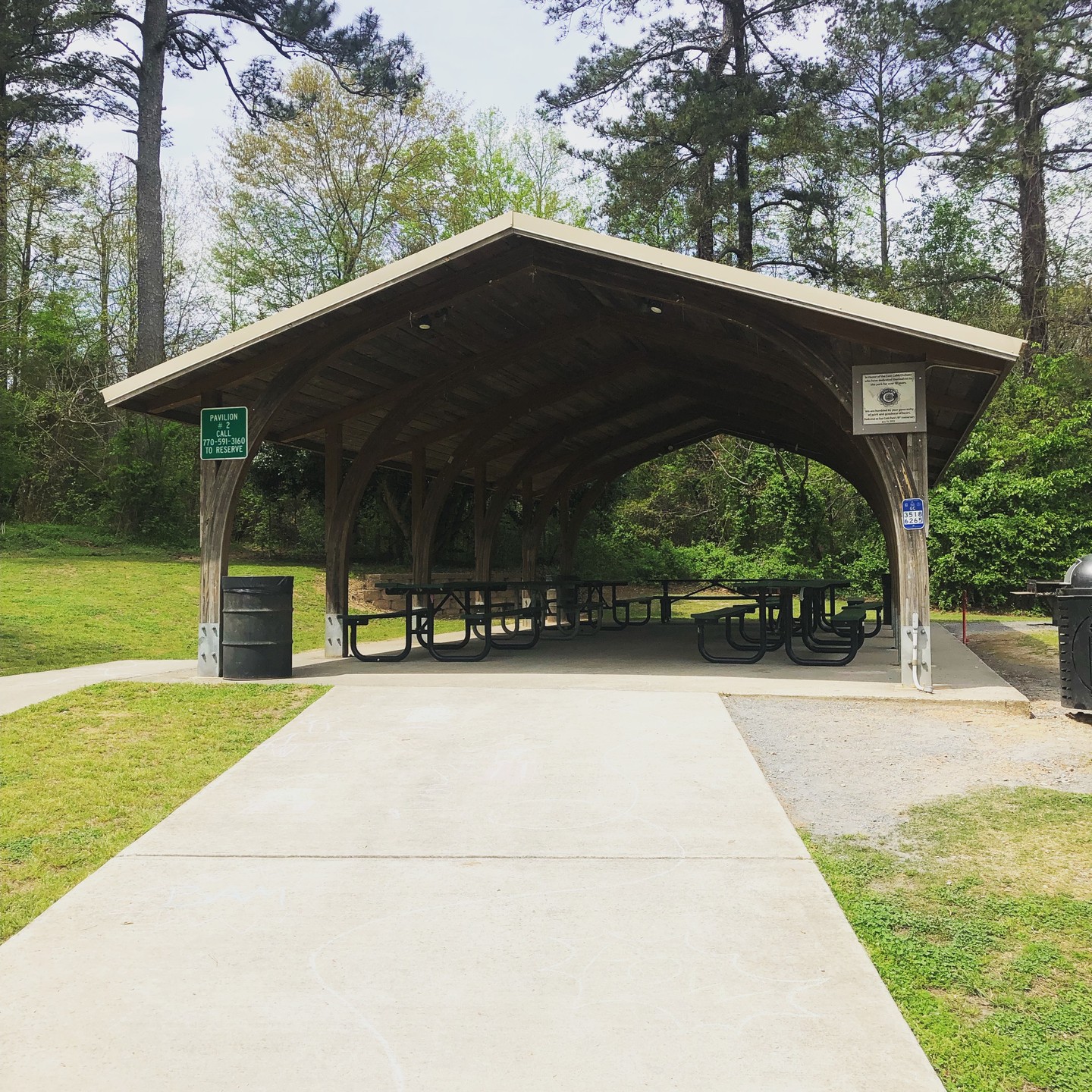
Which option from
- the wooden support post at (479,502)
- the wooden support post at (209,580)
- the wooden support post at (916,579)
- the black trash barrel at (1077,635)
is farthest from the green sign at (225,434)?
the black trash barrel at (1077,635)

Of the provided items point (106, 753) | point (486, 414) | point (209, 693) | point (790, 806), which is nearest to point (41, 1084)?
point (790, 806)

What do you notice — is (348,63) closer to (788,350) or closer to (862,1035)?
(788,350)

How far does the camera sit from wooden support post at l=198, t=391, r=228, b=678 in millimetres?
9211

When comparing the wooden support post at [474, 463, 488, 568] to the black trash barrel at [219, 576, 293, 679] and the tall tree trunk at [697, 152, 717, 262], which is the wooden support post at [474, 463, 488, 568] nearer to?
the black trash barrel at [219, 576, 293, 679]

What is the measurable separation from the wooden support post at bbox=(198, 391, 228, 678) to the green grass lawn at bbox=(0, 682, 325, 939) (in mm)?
688

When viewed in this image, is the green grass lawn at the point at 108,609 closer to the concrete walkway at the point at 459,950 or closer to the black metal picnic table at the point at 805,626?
the black metal picnic table at the point at 805,626

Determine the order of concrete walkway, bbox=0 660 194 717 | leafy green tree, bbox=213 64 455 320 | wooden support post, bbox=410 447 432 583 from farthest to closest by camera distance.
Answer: leafy green tree, bbox=213 64 455 320
wooden support post, bbox=410 447 432 583
concrete walkway, bbox=0 660 194 717

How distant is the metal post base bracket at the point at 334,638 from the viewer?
1144cm

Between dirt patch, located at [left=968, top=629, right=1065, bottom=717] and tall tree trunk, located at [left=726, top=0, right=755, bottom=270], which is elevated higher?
tall tree trunk, located at [left=726, top=0, right=755, bottom=270]

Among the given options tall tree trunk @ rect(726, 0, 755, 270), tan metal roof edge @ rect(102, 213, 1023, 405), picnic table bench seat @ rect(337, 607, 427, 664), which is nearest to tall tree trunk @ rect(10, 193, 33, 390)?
picnic table bench seat @ rect(337, 607, 427, 664)

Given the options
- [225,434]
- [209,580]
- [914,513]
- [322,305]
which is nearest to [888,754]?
[914,513]

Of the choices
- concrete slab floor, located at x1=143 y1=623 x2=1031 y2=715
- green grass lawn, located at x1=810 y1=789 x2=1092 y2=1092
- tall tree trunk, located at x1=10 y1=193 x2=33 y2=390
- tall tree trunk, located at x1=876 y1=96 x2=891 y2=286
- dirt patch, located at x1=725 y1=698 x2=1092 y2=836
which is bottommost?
green grass lawn, located at x1=810 y1=789 x2=1092 y2=1092

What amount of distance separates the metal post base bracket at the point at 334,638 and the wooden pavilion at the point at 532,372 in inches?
1.1

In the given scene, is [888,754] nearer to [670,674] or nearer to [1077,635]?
[1077,635]
